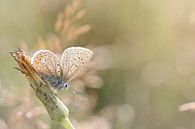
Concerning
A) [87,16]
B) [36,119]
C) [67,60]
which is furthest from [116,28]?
[67,60]

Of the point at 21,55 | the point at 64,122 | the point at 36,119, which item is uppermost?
the point at 21,55

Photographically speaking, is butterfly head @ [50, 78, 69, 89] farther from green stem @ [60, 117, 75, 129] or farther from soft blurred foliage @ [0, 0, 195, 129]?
soft blurred foliage @ [0, 0, 195, 129]

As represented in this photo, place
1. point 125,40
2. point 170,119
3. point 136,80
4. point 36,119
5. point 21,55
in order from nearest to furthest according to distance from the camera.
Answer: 1. point 21,55
2. point 36,119
3. point 170,119
4. point 136,80
5. point 125,40

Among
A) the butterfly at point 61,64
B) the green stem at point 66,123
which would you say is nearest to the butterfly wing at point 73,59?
the butterfly at point 61,64

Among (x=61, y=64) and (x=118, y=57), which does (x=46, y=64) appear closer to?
(x=61, y=64)

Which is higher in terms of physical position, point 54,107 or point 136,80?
point 54,107

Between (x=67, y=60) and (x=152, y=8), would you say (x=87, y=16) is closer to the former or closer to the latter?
(x=152, y=8)
